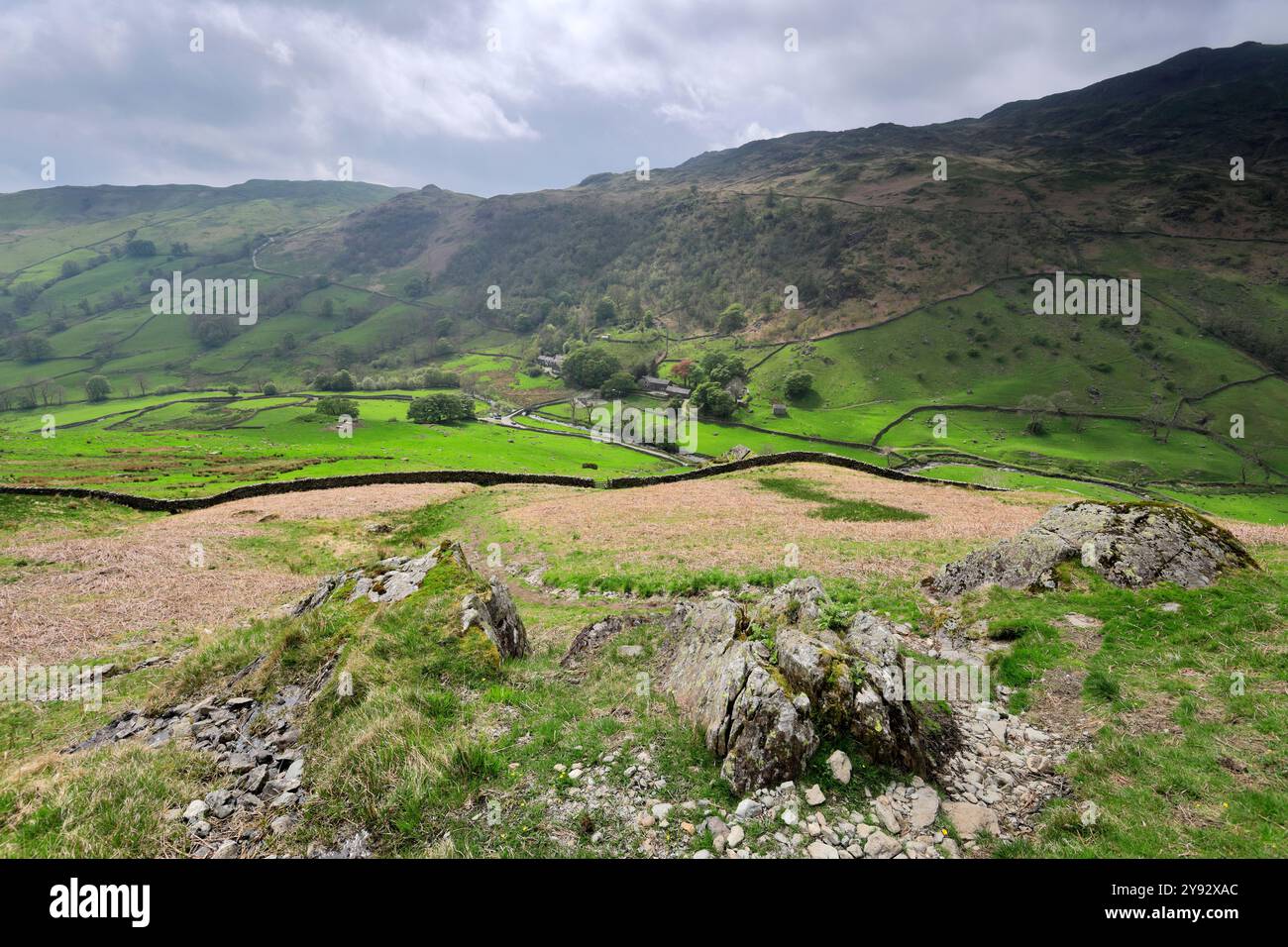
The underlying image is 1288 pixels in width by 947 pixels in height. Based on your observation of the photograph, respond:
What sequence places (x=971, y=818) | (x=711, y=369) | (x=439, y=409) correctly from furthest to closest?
(x=711, y=369) → (x=439, y=409) → (x=971, y=818)

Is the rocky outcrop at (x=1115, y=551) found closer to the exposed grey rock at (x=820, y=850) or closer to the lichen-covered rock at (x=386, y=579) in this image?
the exposed grey rock at (x=820, y=850)

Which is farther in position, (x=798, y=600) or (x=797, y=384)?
(x=797, y=384)

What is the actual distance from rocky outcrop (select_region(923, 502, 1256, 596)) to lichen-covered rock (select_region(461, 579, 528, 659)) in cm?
1342

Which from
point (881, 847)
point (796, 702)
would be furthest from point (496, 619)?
point (881, 847)

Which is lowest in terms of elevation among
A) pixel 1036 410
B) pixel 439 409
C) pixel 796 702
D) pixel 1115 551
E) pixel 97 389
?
pixel 796 702

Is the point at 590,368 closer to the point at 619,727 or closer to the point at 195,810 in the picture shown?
the point at 619,727

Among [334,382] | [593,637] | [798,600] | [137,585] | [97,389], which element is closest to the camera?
[798,600]

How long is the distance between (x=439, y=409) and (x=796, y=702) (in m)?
132

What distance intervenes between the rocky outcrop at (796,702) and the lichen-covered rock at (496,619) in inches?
186

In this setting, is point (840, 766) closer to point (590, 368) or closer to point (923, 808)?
point (923, 808)

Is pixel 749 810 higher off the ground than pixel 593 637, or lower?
higher

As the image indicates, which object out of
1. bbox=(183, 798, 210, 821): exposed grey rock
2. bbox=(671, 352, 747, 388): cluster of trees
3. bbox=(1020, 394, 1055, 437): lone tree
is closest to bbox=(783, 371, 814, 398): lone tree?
bbox=(671, 352, 747, 388): cluster of trees

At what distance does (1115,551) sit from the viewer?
1414 cm
